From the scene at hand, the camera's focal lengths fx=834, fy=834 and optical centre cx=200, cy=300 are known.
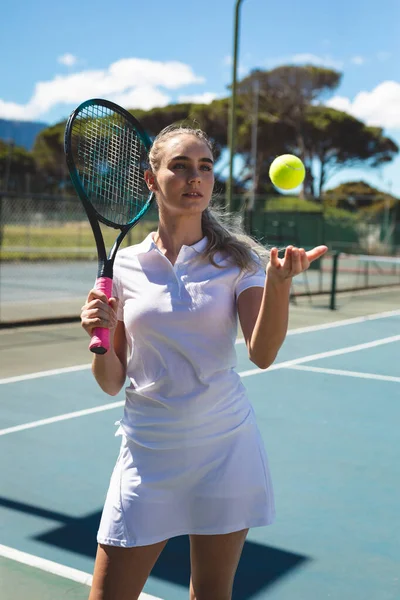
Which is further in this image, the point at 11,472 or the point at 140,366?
the point at 11,472

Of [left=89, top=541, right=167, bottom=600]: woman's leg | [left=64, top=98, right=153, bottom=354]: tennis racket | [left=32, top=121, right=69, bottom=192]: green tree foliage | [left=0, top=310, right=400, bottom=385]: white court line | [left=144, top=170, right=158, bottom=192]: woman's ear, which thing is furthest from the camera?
[left=32, top=121, right=69, bottom=192]: green tree foliage

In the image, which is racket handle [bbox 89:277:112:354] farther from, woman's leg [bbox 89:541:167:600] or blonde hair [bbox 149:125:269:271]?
woman's leg [bbox 89:541:167:600]

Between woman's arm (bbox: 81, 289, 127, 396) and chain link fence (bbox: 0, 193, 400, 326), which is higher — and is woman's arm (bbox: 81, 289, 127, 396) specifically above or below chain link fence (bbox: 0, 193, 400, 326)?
above

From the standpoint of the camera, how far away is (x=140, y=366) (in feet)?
7.88

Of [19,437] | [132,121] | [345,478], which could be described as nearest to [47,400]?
[19,437]

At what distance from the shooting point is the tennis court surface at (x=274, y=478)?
3.60 m

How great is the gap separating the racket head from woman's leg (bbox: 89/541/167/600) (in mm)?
1197

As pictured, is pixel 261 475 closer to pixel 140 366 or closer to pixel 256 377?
pixel 140 366

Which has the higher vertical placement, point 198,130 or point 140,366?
point 198,130

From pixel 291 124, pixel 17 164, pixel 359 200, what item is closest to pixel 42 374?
pixel 291 124

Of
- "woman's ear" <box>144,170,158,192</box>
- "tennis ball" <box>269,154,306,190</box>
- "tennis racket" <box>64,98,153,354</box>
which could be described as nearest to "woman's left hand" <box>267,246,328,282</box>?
"woman's ear" <box>144,170,158,192</box>

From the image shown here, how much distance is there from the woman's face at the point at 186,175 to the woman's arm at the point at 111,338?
1.14ft

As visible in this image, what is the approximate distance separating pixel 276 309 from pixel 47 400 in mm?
5084

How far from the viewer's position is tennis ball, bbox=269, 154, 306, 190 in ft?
11.6
